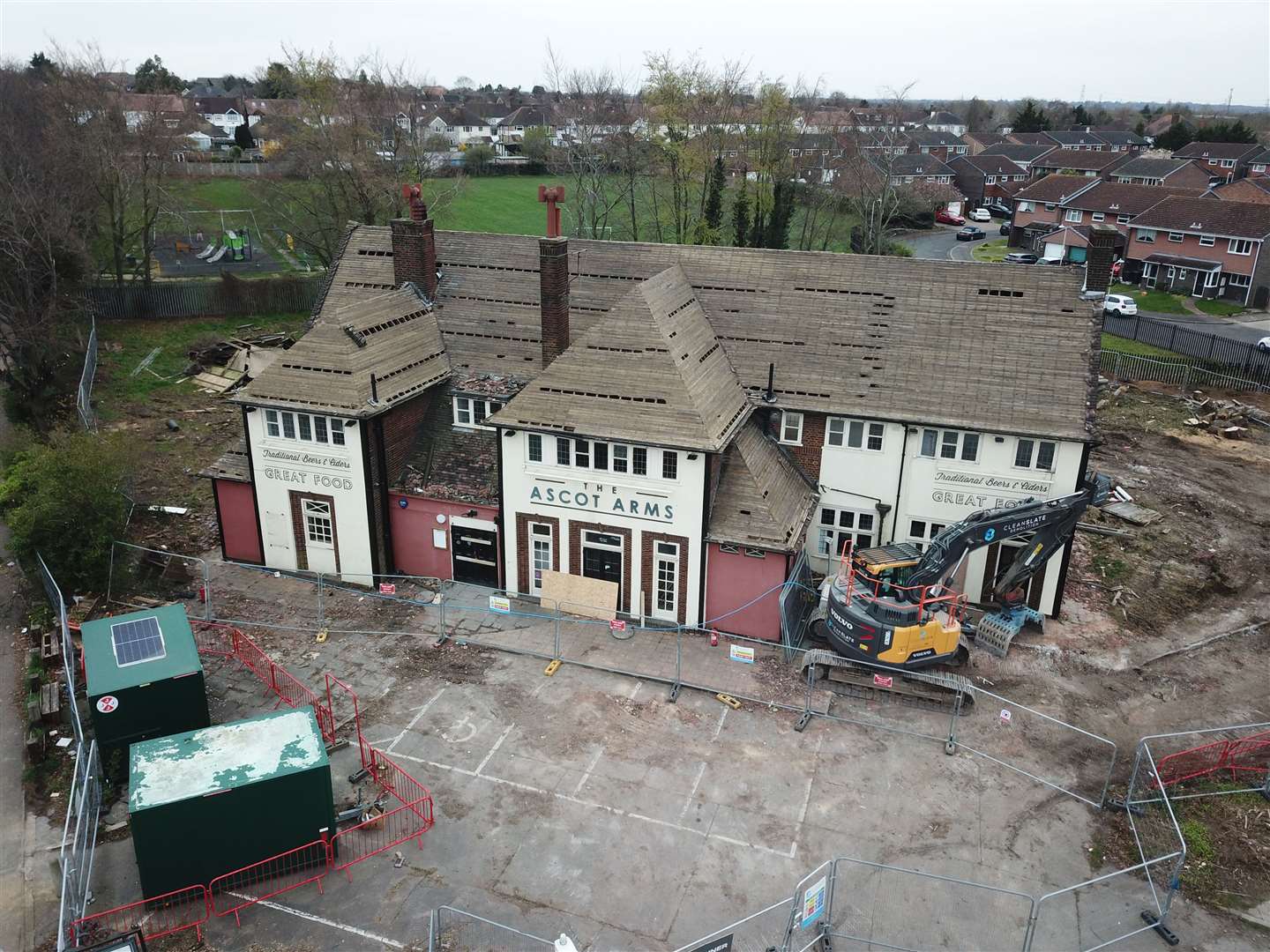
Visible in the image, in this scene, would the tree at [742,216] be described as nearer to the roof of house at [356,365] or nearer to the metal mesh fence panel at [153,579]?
the roof of house at [356,365]

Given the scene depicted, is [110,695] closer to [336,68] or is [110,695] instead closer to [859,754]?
[859,754]

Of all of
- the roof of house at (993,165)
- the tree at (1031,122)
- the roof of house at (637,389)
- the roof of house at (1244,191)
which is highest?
the tree at (1031,122)

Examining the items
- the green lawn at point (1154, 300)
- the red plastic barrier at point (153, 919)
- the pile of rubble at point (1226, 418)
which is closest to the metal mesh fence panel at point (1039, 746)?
the red plastic barrier at point (153, 919)

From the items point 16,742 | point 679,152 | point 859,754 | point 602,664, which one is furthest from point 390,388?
point 679,152

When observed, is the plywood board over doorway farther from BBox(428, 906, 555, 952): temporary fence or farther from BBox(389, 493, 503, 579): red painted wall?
BBox(428, 906, 555, 952): temporary fence

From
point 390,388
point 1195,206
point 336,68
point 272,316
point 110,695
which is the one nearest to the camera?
point 110,695

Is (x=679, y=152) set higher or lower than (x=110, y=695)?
higher
